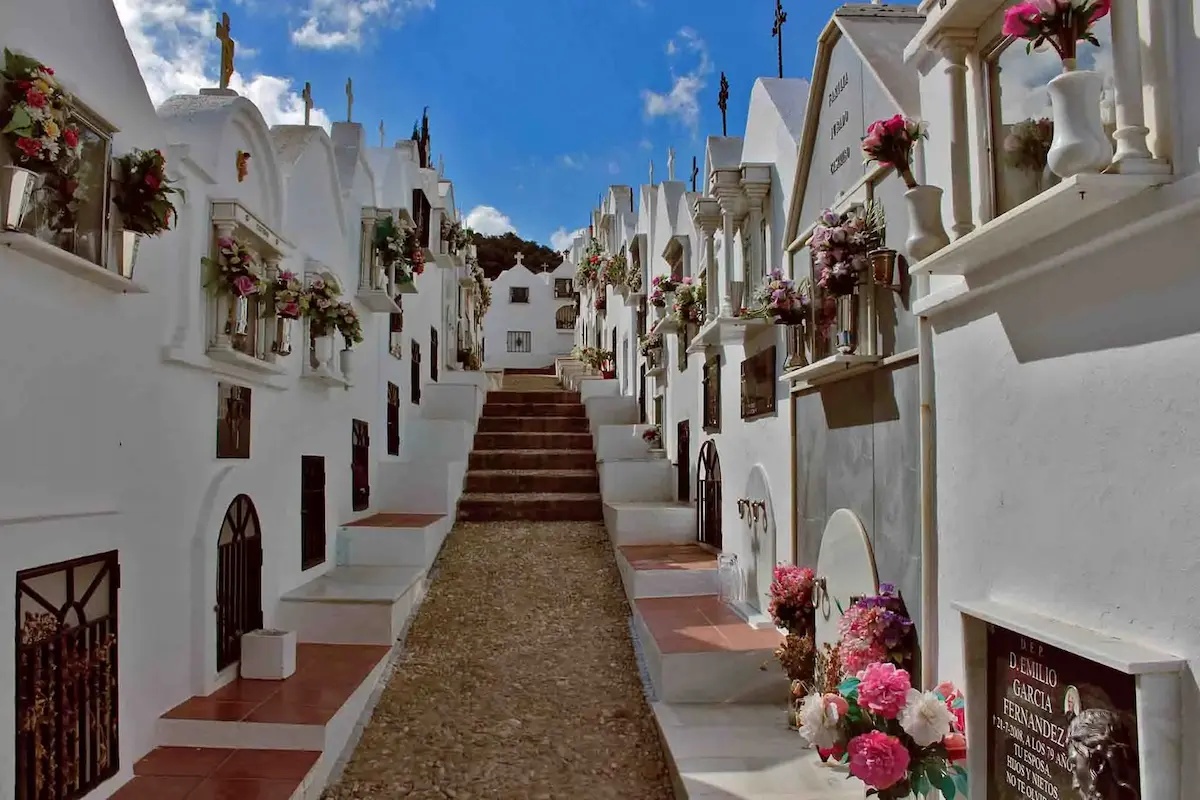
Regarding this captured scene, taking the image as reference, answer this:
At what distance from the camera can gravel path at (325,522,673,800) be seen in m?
5.04

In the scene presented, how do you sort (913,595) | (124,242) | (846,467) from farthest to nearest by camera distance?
1. (846,467)
2. (124,242)
3. (913,595)

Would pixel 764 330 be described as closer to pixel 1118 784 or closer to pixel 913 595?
pixel 913 595

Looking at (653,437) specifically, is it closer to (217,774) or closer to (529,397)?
(529,397)

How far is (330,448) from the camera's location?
849 centimetres

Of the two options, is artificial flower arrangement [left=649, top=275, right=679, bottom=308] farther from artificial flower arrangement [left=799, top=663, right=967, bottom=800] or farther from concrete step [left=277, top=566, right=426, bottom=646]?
artificial flower arrangement [left=799, top=663, right=967, bottom=800]

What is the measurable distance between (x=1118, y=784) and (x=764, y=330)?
490 centimetres

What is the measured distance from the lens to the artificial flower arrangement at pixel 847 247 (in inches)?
180

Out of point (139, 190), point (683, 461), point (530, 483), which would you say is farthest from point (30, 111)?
point (530, 483)

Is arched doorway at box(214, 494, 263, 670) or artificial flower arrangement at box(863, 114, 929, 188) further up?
artificial flower arrangement at box(863, 114, 929, 188)

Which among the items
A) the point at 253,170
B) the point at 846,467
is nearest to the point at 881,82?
the point at 846,467

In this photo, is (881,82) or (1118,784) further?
(881,82)

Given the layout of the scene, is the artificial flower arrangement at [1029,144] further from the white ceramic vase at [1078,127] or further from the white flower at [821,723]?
the white flower at [821,723]

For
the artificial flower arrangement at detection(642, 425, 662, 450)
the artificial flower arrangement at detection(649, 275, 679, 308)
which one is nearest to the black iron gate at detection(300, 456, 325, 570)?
the artificial flower arrangement at detection(649, 275, 679, 308)

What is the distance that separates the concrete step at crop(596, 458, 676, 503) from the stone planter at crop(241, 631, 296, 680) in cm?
599
